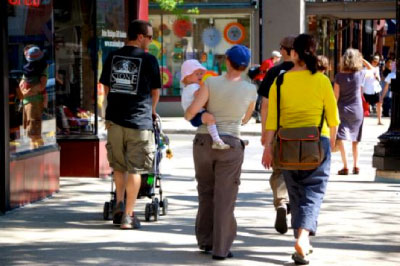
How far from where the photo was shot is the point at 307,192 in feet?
24.6

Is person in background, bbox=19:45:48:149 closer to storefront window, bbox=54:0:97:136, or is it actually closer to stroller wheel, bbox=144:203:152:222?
storefront window, bbox=54:0:97:136

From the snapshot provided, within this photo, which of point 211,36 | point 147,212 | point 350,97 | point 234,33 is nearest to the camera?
point 147,212

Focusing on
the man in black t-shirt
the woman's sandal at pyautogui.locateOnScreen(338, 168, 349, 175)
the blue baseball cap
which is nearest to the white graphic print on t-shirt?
the man in black t-shirt

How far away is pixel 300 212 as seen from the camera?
7.47 meters

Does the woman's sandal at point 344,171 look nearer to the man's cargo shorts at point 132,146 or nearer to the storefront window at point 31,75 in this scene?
the storefront window at point 31,75

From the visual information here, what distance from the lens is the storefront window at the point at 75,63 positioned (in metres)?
12.9

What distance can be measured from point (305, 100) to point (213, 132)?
0.79 meters

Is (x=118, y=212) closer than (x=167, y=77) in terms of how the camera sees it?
Yes

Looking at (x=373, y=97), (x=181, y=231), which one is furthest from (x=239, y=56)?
(x=373, y=97)

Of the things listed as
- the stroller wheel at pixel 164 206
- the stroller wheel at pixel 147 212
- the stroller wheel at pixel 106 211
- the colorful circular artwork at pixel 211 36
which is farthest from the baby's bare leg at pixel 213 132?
the colorful circular artwork at pixel 211 36

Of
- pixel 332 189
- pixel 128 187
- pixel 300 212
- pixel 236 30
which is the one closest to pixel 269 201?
pixel 332 189

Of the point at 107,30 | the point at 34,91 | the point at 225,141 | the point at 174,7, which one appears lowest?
the point at 225,141

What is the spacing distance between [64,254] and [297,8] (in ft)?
66.6

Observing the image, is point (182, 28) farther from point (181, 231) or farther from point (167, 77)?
point (181, 231)
